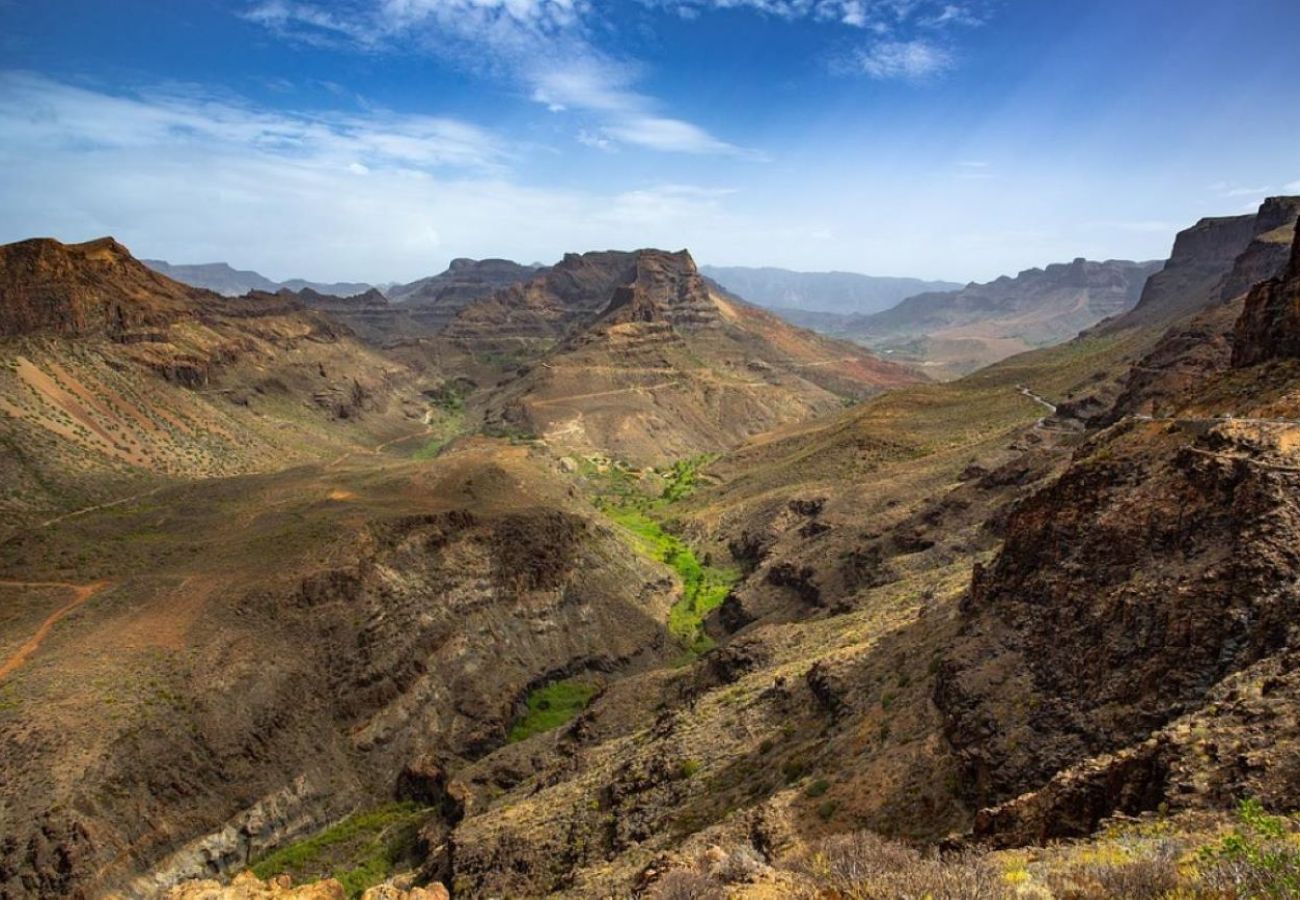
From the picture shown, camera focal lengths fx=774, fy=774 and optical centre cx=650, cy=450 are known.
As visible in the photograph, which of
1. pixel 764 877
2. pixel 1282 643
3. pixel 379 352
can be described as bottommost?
pixel 764 877

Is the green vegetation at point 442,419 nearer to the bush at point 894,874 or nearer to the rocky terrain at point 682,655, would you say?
the rocky terrain at point 682,655

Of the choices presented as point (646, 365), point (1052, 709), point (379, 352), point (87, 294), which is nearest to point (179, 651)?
point (1052, 709)

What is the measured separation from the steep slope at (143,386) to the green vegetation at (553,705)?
1561 inches

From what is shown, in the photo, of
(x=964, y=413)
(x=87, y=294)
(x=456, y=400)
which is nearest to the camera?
(x=964, y=413)

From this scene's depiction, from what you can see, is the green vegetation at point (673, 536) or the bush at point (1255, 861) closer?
the bush at point (1255, 861)

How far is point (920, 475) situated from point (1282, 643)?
50.2 metres

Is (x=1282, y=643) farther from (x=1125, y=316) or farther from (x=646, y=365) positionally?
(x=1125, y=316)

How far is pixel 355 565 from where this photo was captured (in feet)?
156

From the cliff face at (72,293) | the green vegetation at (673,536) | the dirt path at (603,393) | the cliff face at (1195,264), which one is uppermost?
the cliff face at (1195,264)

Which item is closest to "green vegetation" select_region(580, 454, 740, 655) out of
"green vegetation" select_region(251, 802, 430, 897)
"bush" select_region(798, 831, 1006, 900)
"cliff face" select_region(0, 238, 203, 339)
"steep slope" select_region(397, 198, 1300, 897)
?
"steep slope" select_region(397, 198, 1300, 897)

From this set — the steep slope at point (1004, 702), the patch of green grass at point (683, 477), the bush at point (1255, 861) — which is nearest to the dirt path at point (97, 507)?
the steep slope at point (1004, 702)

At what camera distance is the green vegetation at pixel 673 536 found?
60.1 meters

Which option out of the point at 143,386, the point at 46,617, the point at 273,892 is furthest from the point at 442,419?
the point at 273,892

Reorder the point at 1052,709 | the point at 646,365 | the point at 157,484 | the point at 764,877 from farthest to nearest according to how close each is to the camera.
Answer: the point at 646,365 → the point at 157,484 → the point at 1052,709 → the point at 764,877
